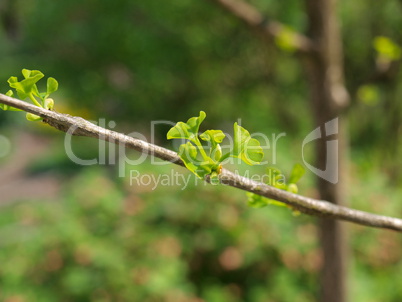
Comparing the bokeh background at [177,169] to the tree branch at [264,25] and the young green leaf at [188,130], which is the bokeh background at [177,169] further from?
the young green leaf at [188,130]

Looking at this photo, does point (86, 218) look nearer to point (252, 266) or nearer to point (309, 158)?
point (252, 266)

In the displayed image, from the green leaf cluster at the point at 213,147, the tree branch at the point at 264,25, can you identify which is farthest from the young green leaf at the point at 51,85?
the tree branch at the point at 264,25

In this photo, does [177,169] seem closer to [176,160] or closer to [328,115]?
[328,115]

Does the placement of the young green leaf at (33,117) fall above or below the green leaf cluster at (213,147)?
above

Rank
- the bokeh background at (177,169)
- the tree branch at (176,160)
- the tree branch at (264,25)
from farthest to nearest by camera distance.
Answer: the bokeh background at (177,169)
the tree branch at (264,25)
the tree branch at (176,160)

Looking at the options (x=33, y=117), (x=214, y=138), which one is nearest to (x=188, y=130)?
(x=214, y=138)

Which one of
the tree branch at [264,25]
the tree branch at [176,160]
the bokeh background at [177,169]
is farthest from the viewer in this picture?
the bokeh background at [177,169]

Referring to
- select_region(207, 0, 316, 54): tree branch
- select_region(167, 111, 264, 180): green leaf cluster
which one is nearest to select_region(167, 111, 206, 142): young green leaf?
select_region(167, 111, 264, 180): green leaf cluster
